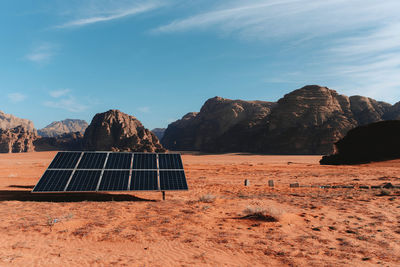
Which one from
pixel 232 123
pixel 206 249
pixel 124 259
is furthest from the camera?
pixel 232 123

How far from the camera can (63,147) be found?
110 m

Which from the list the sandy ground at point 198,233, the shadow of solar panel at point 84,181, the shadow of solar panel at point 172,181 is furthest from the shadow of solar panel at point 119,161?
the shadow of solar panel at point 172,181

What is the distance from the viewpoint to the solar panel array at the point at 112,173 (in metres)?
12.2

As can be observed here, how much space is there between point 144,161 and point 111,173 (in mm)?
2165

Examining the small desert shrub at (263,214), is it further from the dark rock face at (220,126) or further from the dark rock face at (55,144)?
the dark rock face at (55,144)

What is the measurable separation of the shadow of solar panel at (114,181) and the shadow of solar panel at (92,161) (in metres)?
1.01

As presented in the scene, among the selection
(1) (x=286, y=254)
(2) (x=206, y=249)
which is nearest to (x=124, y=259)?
(2) (x=206, y=249)

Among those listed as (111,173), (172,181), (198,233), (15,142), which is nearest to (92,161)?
(111,173)

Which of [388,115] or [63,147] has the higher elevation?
[388,115]

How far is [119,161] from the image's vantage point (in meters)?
14.7

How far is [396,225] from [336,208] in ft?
8.73

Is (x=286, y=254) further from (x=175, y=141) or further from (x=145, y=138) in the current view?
(x=175, y=141)

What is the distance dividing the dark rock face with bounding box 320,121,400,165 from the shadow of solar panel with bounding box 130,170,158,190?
38859 mm

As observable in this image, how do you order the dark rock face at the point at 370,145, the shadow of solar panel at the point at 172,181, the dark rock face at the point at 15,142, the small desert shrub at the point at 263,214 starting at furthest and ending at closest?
the dark rock face at the point at 15,142, the dark rock face at the point at 370,145, the shadow of solar panel at the point at 172,181, the small desert shrub at the point at 263,214
